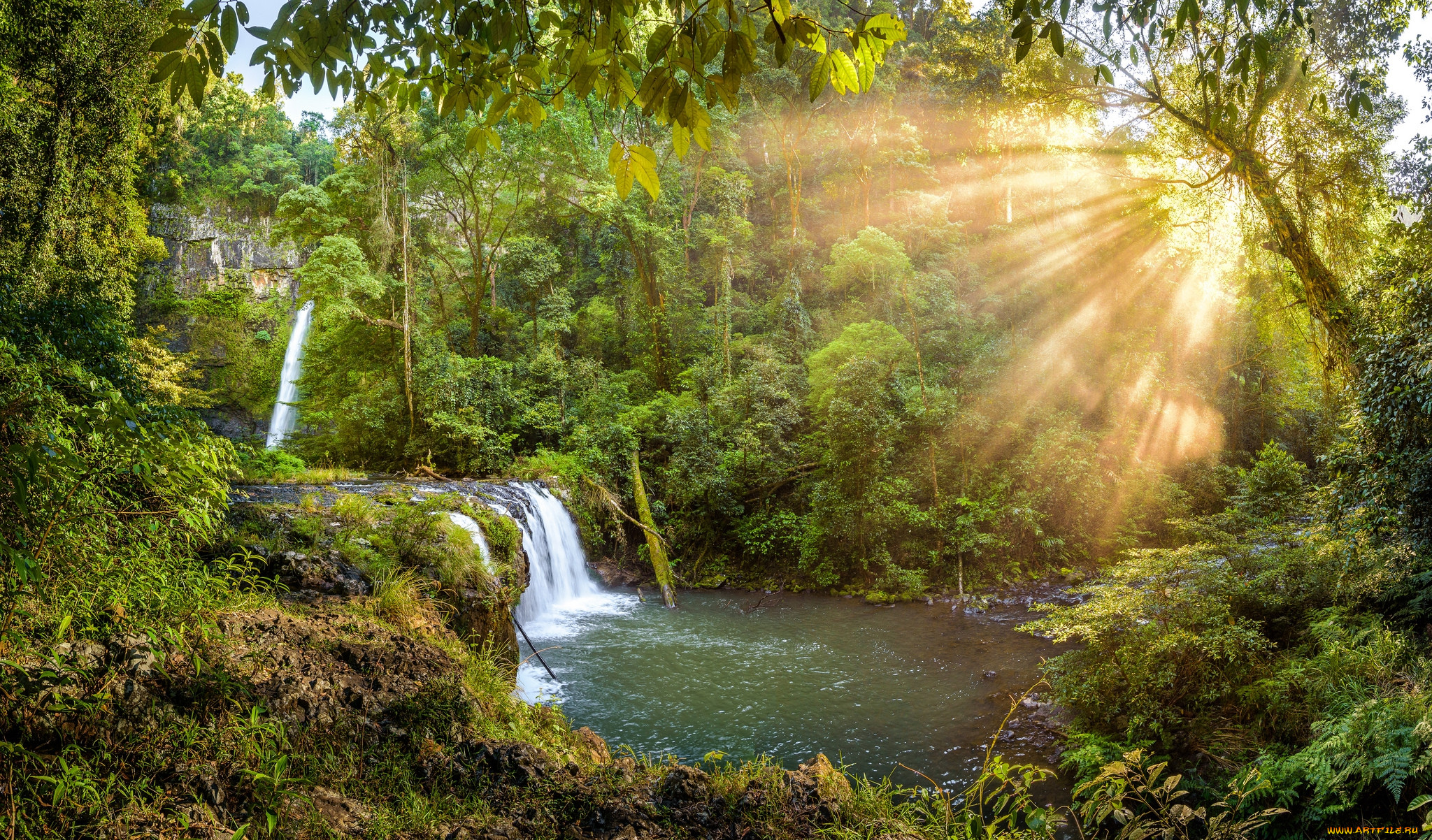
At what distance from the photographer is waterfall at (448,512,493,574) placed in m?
7.64

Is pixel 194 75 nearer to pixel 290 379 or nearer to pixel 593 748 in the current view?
pixel 593 748

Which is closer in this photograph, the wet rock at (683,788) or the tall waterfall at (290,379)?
the wet rock at (683,788)

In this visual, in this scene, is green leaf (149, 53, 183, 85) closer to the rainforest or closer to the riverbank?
the rainforest

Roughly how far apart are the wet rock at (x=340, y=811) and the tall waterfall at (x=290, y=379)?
73.9 feet

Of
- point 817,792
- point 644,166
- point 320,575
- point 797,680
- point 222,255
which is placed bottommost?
point 797,680

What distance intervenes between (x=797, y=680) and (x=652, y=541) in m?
5.66

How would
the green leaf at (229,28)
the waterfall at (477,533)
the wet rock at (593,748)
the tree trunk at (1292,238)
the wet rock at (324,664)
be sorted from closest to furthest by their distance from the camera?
the green leaf at (229,28) < the wet rock at (324,664) < the wet rock at (593,748) < the tree trunk at (1292,238) < the waterfall at (477,533)

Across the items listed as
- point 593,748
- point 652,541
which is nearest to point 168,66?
point 593,748

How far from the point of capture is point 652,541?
43.3ft

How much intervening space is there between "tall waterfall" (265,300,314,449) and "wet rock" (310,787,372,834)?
22525 millimetres

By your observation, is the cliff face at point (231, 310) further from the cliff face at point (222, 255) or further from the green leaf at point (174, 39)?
the green leaf at point (174, 39)

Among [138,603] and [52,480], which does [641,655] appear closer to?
[138,603]

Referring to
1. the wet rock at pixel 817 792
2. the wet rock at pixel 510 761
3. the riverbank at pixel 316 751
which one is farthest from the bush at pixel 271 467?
the wet rock at pixel 817 792

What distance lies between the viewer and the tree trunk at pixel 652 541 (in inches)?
483
